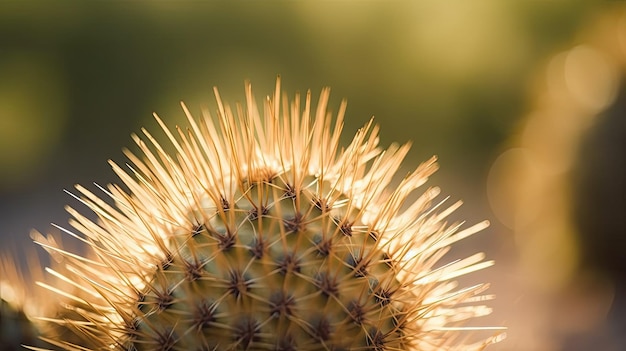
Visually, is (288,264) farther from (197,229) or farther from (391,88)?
(391,88)

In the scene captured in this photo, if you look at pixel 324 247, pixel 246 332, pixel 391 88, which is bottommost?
pixel 246 332

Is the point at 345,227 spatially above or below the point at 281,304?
above

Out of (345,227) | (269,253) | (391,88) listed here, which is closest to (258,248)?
(269,253)

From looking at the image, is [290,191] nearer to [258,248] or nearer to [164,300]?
[258,248]

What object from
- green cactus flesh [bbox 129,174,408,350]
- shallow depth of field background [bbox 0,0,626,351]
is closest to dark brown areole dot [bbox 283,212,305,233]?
green cactus flesh [bbox 129,174,408,350]

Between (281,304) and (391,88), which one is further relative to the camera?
(391,88)

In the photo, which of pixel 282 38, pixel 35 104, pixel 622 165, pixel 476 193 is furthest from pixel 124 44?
pixel 622 165

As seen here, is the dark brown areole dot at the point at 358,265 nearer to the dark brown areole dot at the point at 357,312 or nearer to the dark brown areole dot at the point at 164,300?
the dark brown areole dot at the point at 357,312
